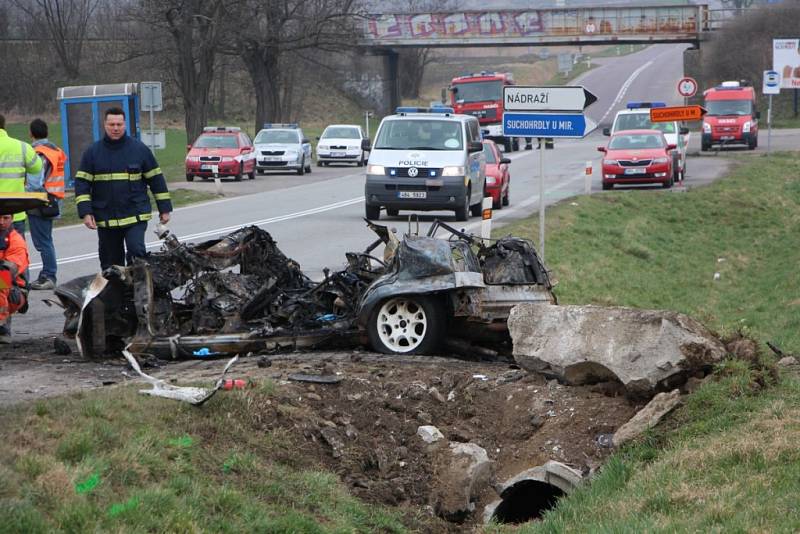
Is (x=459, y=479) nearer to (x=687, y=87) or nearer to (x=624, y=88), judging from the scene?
(x=687, y=87)

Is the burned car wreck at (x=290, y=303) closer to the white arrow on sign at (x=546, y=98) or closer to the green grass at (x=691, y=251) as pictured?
the white arrow on sign at (x=546, y=98)

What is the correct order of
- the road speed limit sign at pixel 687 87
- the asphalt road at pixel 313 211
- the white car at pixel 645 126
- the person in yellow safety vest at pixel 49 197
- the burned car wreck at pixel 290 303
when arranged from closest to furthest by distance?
the burned car wreck at pixel 290 303 < the person in yellow safety vest at pixel 49 197 < the asphalt road at pixel 313 211 < the white car at pixel 645 126 < the road speed limit sign at pixel 687 87

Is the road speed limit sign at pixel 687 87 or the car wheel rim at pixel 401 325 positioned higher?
the road speed limit sign at pixel 687 87

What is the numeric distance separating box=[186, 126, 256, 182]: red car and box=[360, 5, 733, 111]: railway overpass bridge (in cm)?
3165

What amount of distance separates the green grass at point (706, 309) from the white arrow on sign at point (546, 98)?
3.22 m

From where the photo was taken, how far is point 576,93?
13.4m

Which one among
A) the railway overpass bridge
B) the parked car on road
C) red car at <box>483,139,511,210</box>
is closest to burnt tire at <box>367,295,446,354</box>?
red car at <box>483,139,511,210</box>

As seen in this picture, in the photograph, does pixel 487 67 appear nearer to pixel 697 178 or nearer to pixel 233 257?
pixel 697 178

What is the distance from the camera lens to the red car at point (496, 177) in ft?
84.5

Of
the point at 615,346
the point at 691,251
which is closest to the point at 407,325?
the point at 615,346

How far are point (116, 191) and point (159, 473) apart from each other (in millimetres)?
4958

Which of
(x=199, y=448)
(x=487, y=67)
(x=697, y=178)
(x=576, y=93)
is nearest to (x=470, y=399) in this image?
(x=199, y=448)

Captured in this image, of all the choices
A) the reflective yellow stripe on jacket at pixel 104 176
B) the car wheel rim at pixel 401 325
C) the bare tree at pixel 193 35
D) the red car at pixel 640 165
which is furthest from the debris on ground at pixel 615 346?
the bare tree at pixel 193 35

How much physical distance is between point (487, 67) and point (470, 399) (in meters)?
101
